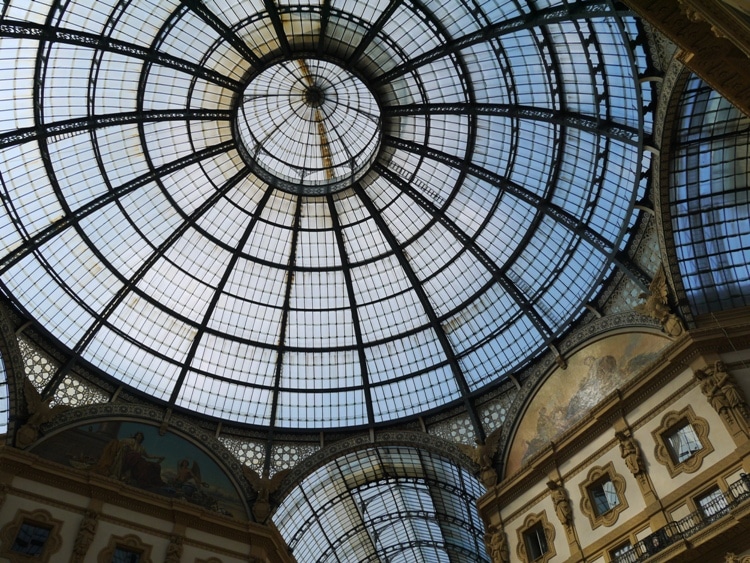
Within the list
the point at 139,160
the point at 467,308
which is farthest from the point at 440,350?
the point at 139,160

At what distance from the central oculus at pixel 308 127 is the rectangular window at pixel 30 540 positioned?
19.2m

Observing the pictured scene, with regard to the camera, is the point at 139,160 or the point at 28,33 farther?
the point at 139,160

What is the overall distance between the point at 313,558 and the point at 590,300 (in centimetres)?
2723

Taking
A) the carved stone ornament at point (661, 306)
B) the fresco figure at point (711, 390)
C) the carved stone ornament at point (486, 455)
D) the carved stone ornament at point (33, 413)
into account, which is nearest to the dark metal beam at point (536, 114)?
the carved stone ornament at point (661, 306)

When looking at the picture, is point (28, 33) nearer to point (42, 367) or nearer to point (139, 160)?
point (139, 160)

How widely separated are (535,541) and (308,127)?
23.4m

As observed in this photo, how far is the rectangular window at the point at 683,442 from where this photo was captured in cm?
2112

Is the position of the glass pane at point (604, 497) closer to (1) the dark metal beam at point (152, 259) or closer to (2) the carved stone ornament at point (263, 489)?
(2) the carved stone ornament at point (263, 489)

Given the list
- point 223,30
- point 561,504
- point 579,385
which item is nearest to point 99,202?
point 223,30

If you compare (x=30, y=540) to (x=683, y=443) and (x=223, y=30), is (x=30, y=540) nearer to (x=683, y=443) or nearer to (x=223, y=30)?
(x=223, y=30)

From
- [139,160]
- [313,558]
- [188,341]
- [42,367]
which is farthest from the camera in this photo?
[313,558]

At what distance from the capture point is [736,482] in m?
18.3

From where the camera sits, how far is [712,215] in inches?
982

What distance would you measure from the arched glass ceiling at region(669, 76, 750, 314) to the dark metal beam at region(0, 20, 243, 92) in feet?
66.7
